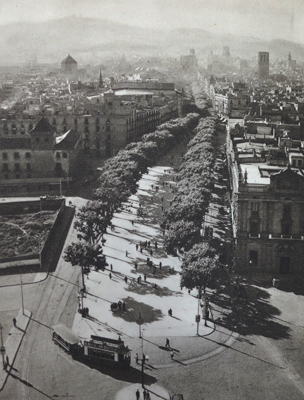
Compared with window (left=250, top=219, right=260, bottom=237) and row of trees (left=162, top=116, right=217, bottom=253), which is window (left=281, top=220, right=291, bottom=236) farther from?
row of trees (left=162, top=116, right=217, bottom=253)

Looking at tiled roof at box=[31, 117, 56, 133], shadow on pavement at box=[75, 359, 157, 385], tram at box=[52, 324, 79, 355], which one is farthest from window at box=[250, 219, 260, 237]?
tiled roof at box=[31, 117, 56, 133]

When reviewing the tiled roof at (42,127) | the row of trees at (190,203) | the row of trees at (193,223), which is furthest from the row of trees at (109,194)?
the tiled roof at (42,127)

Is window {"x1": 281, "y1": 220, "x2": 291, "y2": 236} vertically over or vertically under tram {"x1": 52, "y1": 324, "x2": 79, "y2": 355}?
over

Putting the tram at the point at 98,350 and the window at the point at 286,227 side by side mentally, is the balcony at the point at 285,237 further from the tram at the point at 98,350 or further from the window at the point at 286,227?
the tram at the point at 98,350

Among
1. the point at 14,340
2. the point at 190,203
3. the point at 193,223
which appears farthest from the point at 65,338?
the point at 190,203

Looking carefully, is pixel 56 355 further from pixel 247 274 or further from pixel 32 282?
pixel 247 274

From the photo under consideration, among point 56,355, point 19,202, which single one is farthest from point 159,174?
point 56,355
